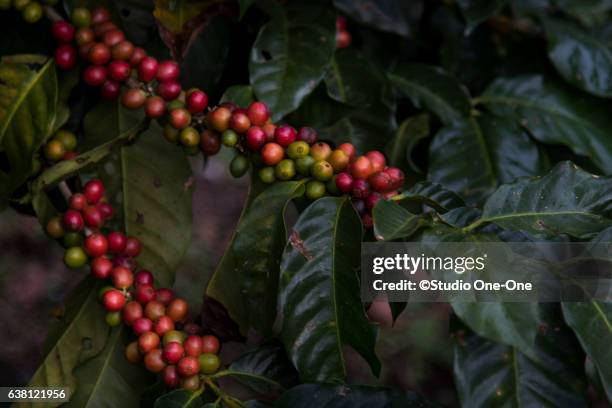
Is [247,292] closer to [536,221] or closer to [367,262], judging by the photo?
[367,262]

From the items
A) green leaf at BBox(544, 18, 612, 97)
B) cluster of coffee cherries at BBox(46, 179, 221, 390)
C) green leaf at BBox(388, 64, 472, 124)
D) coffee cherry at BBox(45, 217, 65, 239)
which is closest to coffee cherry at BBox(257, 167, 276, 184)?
cluster of coffee cherries at BBox(46, 179, 221, 390)

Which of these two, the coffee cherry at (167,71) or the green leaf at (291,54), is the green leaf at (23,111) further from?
the green leaf at (291,54)

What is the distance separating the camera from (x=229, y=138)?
0.99 meters

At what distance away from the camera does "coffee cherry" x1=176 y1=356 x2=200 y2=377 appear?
91 cm

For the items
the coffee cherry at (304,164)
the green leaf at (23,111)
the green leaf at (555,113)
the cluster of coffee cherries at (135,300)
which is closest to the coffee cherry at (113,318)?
the cluster of coffee cherries at (135,300)

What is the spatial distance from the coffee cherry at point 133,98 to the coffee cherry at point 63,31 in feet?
0.48

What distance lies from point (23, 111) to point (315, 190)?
1.56 ft

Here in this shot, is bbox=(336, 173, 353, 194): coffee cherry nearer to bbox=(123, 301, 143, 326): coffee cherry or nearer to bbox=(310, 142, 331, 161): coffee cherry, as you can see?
bbox=(310, 142, 331, 161): coffee cherry

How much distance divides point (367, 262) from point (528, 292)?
20 cm

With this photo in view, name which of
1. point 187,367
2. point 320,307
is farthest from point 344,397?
point 187,367

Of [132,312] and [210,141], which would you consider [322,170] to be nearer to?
[210,141]

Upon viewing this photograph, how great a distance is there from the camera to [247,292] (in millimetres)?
937

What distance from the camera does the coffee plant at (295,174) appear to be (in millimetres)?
846

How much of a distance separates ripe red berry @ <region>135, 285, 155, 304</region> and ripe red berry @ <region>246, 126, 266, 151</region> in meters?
0.25
